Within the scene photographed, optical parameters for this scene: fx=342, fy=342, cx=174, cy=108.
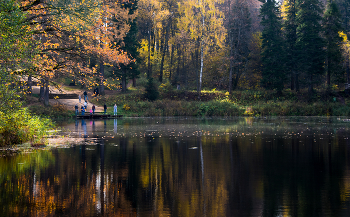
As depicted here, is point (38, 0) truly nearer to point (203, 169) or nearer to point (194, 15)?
point (203, 169)

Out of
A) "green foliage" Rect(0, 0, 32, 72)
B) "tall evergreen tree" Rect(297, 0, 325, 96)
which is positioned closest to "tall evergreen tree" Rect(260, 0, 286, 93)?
"tall evergreen tree" Rect(297, 0, 325, 96)

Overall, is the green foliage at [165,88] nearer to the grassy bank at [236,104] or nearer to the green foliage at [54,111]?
the grassy bank at [236,104]

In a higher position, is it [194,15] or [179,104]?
[194,15]

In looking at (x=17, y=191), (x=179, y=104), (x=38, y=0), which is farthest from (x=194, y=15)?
(x=17, y=191)

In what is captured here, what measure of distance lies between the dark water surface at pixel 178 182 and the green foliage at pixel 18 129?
269 centimetres

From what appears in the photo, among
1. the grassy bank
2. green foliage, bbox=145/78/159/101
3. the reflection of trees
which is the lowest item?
the reflection of trees

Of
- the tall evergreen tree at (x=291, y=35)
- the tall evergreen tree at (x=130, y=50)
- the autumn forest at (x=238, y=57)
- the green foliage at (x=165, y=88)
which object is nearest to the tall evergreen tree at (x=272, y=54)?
the autumn forest at (x=238, y=57)

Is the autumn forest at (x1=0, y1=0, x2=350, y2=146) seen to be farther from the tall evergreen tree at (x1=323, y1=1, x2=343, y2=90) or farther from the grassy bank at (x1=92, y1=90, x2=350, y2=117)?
the grassy bank at (x1=92, y1=90, x2=350, y2=117)

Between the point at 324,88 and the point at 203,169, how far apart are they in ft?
140

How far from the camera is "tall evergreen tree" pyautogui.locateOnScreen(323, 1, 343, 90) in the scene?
47.8m

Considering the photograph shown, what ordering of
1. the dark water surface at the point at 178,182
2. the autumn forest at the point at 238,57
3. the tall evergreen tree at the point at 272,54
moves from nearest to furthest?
the dark water surface at the point at 178,182
the autumn forest at the point at 238,57
the tall evergreen tree at the point at 272,54

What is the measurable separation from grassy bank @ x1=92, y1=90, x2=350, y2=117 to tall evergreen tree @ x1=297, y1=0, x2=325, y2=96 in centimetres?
352

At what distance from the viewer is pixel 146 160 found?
12578 mm

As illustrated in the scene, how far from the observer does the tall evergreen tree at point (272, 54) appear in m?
50.7
